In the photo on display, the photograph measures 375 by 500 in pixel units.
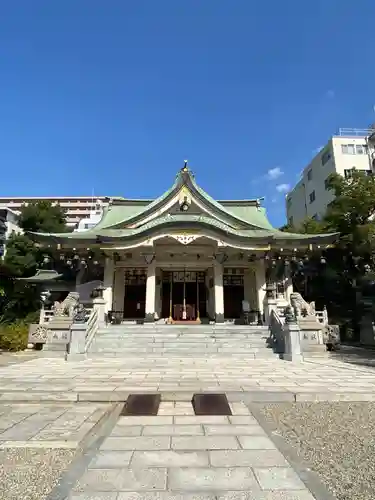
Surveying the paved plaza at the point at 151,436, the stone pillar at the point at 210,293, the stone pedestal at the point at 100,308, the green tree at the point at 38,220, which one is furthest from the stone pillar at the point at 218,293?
the green tree at the point at 38,220

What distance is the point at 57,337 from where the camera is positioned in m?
13.4

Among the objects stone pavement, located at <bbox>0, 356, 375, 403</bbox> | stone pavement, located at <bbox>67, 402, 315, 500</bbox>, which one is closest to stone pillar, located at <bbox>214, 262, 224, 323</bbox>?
stone pavement, located at <bbox>0, 356, 375, 403</bbox>

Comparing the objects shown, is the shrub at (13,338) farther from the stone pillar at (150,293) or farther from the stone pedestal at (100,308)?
the stone pillar at (150,293)

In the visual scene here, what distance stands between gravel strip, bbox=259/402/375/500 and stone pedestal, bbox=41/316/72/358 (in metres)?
10.0

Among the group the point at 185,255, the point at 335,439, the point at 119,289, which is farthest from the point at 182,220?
the point at 335,439

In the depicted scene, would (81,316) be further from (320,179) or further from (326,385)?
(320,179)

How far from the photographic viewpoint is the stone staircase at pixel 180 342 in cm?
1231

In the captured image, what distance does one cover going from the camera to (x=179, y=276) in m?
19.6

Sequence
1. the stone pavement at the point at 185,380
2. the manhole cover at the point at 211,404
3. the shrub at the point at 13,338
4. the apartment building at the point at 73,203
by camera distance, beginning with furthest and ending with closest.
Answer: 1. the apartment building at the point at 73,203
2. the shrub at the point at 13,338
3. the stone pavement at the point at 185,380
4. the manhole cover at the point at 211,404

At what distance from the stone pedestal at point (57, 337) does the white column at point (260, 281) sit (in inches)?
399

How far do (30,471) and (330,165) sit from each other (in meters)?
37.1

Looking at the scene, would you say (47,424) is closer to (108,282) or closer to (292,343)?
(292,343)

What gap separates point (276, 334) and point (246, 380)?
626cm

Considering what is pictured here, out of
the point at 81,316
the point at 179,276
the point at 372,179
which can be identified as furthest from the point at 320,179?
the point at 81,316
